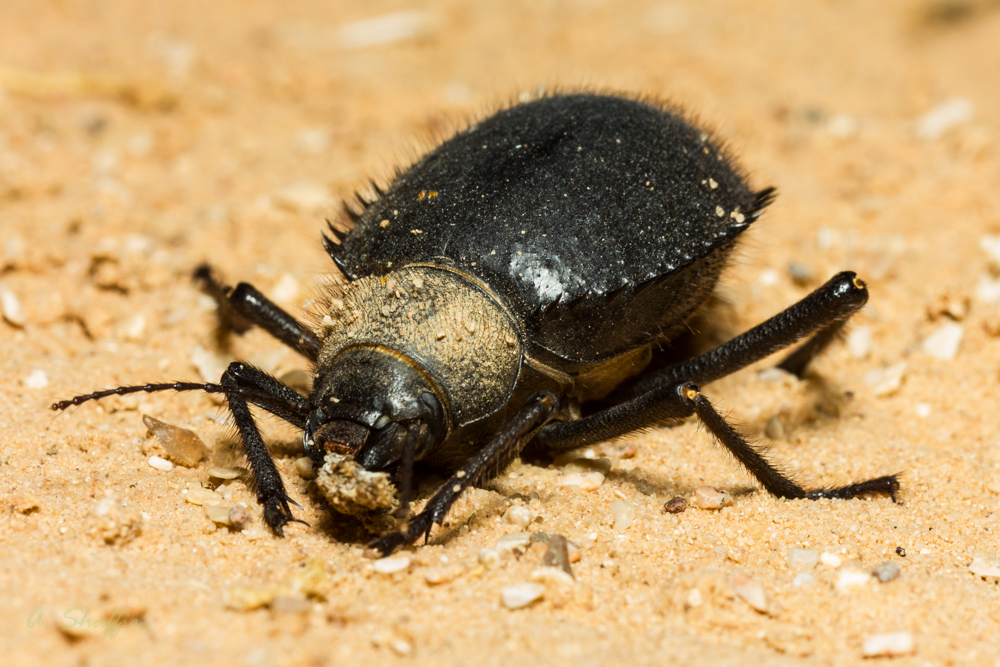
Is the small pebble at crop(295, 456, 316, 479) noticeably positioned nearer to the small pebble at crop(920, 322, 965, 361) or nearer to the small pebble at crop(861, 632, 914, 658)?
the small pebble at crop(861, 632, 914, 658)

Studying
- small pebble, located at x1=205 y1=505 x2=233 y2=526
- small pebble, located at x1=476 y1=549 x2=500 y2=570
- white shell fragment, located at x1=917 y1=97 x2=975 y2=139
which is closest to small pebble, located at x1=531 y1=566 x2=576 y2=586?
small pebble, located at x1=476 y1=549 x2=500 y2=570

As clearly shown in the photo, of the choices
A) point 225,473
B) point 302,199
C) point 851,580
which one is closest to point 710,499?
point 851,580

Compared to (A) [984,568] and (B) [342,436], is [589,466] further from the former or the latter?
(A) [984,568]

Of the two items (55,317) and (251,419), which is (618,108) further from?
(55,317)

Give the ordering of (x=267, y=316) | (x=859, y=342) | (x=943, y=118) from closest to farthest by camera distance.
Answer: (x=267, y=316) → (x=859, y=342) → (x=943, y=118)

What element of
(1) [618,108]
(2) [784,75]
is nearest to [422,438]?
(1) [618,108]
